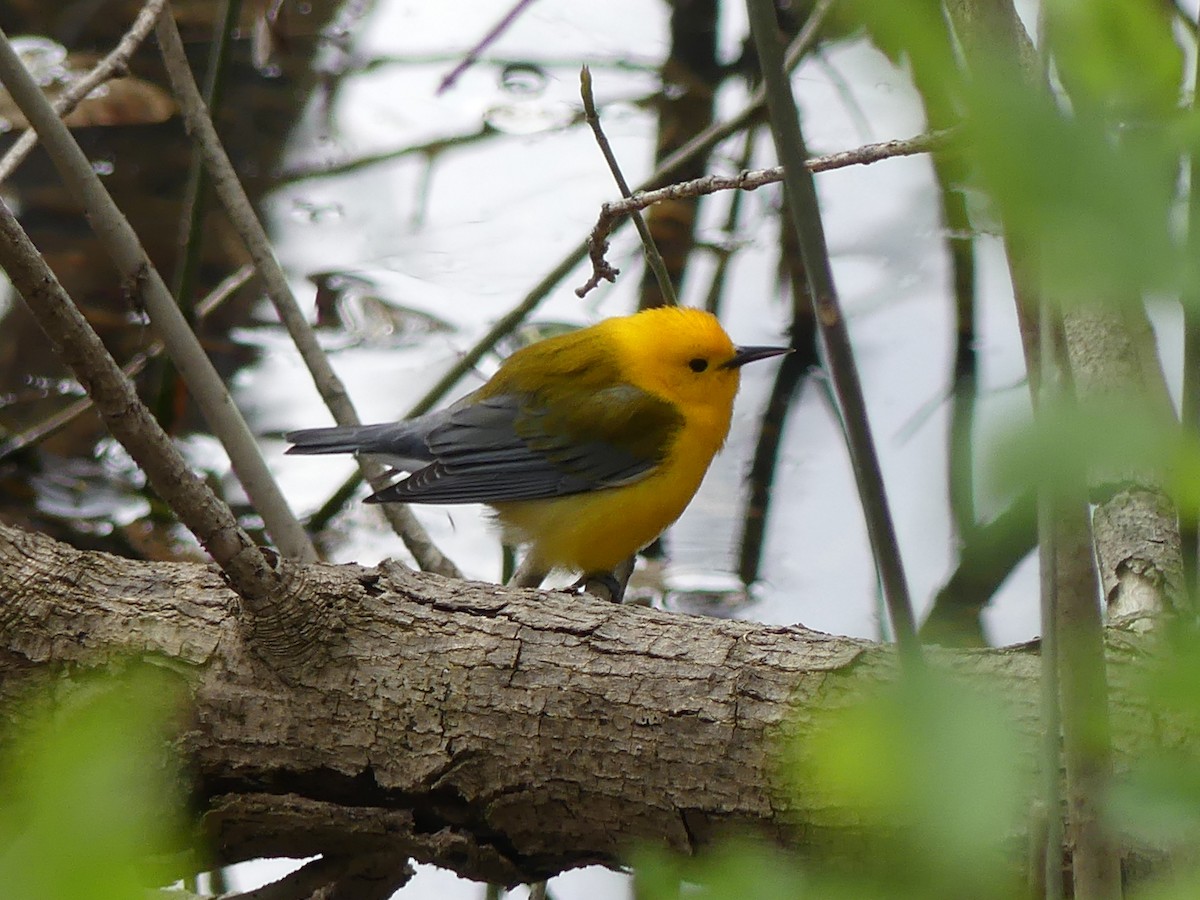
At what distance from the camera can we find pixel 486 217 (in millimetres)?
6176

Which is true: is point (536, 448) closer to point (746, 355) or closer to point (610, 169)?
point (746, 355)

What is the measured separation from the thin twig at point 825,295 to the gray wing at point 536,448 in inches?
108

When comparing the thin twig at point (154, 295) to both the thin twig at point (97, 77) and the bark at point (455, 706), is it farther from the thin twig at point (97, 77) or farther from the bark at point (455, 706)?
the bark at point (455, 706)

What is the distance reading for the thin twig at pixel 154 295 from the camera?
8.10 feet

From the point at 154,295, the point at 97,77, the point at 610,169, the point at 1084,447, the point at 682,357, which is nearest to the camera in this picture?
the point at 1084,447

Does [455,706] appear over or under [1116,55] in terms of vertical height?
over

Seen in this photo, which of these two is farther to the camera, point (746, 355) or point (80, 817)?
point (746, 355)

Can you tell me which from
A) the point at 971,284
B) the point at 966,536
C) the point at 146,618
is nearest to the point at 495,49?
the point at 971,284

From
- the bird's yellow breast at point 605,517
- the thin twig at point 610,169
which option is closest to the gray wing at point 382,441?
the bird's yellow breast at point 605,517

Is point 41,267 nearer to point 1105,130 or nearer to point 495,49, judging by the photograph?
point 1105,130

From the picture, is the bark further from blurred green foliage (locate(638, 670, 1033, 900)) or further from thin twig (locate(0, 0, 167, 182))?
blurred green foliage (locate(638, 670, 1033, 900))

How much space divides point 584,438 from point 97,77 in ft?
5.11

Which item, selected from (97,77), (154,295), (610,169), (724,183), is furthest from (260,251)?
(724,183)

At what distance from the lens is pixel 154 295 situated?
9.52 feet
